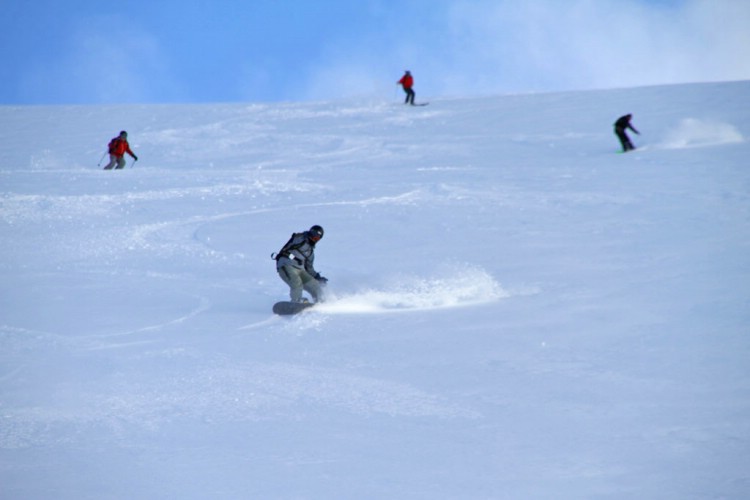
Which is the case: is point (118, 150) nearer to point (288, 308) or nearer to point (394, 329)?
point (288, 308)

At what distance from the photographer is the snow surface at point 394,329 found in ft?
18.1

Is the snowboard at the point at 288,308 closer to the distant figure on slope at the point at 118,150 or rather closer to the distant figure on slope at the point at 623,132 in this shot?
the distant figure on slope at the point at 623,132

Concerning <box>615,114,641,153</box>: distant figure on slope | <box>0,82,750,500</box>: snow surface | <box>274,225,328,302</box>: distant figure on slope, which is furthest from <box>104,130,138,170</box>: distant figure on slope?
<box>274,225,328,302</box>: distant figure on slope

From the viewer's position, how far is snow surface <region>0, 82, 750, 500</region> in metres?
5.50

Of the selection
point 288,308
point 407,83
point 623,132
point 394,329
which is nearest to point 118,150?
point 407,83

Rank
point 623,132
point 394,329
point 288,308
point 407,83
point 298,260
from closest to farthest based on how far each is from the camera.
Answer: point 394,329, point 288,308, point 298,260, point 623,132, point 407,83

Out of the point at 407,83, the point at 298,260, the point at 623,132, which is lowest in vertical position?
the point at 298,260

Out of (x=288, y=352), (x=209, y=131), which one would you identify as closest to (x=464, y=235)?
(x=288, y=352)

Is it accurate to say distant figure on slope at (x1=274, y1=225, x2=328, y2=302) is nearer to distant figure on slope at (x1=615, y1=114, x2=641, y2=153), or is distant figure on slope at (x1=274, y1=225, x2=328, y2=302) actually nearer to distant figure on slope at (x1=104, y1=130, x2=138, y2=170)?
distant figure on slope at (x1=615, y1=114, x2=641, y2=153)

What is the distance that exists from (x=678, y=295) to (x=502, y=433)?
385 centimetres

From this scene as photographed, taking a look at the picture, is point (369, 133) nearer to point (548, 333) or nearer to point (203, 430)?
point (548, 333)

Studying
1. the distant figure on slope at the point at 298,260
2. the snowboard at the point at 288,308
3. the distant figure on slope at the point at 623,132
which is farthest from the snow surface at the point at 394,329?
the distant figure on slope at the point at 623,132

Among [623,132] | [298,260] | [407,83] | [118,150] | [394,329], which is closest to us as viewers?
[394,329]

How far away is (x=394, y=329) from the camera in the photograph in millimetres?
8680
